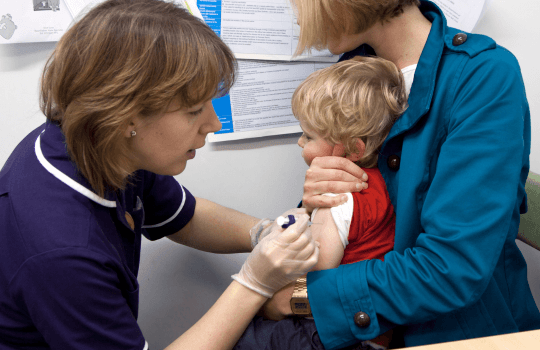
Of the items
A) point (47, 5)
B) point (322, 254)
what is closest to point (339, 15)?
point (322, 254)

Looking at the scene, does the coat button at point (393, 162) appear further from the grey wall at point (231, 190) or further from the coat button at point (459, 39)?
the grey wall at point (231, 190)

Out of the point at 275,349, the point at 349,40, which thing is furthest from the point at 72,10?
the point at 275,349

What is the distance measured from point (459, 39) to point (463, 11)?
0.50 meters

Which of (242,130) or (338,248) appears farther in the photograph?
(242,130)

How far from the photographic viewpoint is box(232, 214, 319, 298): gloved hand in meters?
0.89

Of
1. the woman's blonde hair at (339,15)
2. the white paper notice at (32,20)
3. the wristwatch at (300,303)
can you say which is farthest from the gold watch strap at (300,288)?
the white paper notice at (32,20)

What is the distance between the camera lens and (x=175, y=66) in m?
0.72

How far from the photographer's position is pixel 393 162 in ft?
3.06

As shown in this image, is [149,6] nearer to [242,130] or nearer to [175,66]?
[175,66]

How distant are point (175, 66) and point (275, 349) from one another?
0.63m

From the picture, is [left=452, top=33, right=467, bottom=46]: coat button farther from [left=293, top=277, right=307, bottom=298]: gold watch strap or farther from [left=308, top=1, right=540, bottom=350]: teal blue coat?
[left=293, top=277, right=307, bottom=298]: gold watch strap

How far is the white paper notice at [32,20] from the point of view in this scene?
1.06 meters

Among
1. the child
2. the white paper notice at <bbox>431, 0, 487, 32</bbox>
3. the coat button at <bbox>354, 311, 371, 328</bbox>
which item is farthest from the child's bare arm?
the white paper notice at <bbox>431, 0, 487, 32</bbox>

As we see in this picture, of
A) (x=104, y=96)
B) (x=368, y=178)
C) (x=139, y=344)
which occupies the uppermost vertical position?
(x=104, y=96)
